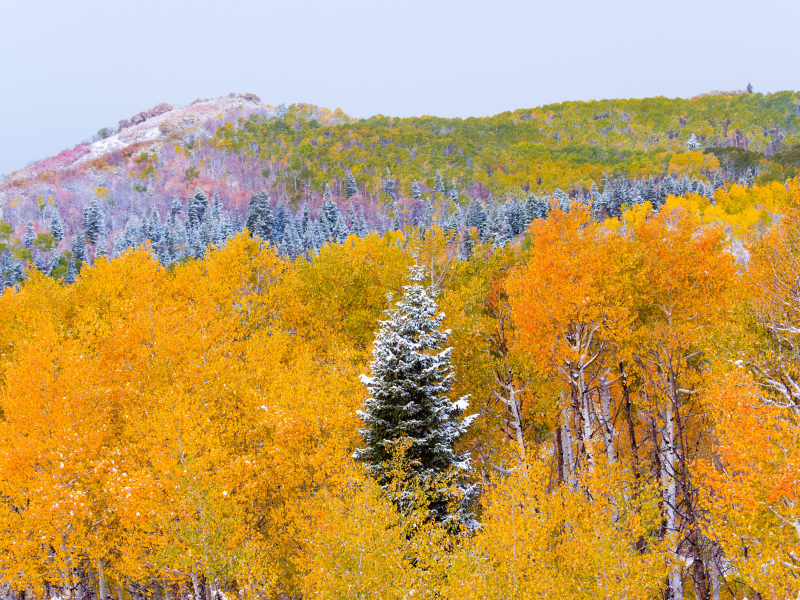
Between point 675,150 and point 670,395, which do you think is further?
point 675,150

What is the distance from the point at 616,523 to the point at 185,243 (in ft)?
335

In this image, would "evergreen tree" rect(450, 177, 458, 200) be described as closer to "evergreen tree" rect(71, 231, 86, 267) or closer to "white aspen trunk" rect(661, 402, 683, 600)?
"evergreen tree" rect(71, 231, 86, 267)

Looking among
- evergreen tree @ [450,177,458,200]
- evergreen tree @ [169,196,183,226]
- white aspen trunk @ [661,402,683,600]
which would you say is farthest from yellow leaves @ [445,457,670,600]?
evergreen tree @ [169,196,183,226]

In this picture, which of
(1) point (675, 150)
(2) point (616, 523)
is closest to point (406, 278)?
(2) point (616, 523)

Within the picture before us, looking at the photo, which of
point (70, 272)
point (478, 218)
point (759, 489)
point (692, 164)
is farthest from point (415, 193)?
point (759, 489)

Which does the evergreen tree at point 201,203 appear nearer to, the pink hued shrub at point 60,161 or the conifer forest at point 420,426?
the conifer forest at point 420,426

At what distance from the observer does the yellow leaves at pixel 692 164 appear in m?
105

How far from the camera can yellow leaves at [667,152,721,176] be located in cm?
10531

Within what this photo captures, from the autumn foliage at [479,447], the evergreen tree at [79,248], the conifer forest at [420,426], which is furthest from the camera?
the evergreen tree at [79,248]

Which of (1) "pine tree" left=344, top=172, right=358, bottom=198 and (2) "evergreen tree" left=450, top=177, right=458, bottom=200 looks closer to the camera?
(2) "evergreen tree" left=450, top=177, right=458, bottom=200

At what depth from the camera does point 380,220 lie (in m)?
121

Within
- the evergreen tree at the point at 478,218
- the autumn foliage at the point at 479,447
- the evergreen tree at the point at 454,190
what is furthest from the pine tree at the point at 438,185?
the autumn foliage at the point at 479,447

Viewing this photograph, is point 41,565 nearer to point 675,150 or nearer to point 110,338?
point 110,338

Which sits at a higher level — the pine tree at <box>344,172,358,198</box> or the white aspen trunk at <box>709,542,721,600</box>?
the pine tree at <box>344,172,358,198</box>
